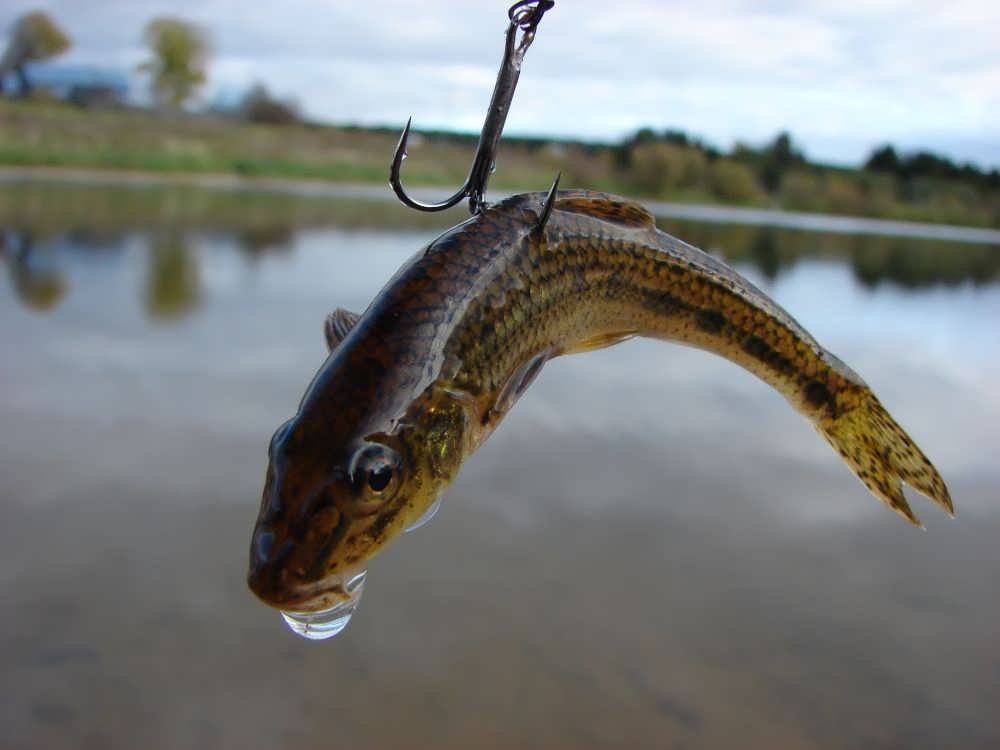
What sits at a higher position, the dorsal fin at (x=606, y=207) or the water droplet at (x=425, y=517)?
the dorsal fin at (x=606, y=207)

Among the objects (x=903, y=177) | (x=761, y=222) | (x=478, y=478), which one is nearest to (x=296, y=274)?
(x=478, y=478)

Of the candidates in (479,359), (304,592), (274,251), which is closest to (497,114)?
(479,359)

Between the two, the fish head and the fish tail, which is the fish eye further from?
the fish tail

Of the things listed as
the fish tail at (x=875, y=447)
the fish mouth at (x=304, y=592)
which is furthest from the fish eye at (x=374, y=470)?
the fish tail at (x=875, y=447)

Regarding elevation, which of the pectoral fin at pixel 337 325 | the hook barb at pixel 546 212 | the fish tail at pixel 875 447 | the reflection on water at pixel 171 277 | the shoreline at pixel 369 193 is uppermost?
the hook barb at pixel 546 212

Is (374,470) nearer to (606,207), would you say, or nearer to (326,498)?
(326,498)

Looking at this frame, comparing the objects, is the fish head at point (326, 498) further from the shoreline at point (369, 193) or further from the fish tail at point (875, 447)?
the shoreline at point (369, 193)

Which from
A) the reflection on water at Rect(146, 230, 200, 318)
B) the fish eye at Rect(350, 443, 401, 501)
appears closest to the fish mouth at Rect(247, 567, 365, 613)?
the fish eye at Rect(350, 443, 401, 501)
